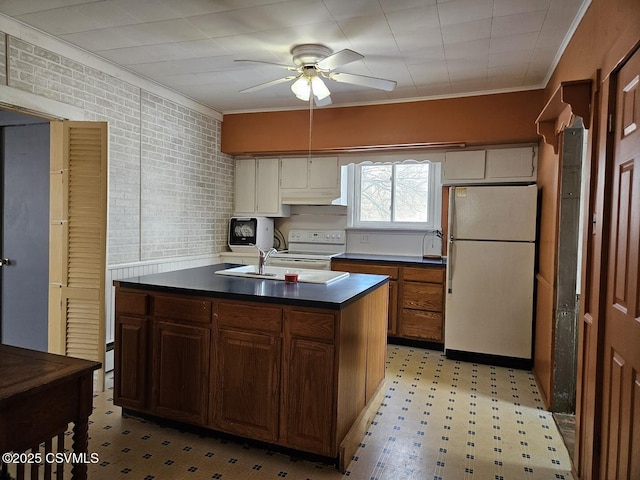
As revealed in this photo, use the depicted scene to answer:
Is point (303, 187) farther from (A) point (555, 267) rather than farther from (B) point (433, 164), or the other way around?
(A) point (555, 267)

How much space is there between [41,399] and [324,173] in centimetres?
381

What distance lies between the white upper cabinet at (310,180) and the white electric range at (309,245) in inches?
18.6

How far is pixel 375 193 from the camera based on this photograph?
16.6ft

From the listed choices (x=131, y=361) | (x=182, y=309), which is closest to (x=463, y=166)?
(x=182, y=309)

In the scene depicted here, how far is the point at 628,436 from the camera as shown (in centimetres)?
Result: 146

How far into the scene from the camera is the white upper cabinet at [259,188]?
5062mm

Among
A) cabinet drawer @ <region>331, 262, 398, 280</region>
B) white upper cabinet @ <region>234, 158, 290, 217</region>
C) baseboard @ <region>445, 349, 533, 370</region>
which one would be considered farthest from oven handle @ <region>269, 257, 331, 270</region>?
baseboard @ <region>445, 349, 533, 370</region>

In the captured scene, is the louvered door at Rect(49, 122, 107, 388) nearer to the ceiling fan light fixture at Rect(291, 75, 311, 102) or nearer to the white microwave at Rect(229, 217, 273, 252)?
the ceiling fan light fixture at Rect(291, 75, 311, 102)

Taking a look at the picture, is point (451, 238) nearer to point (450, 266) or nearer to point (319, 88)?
point (450, 266)

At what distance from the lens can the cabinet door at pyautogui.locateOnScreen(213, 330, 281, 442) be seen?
2.27 meters

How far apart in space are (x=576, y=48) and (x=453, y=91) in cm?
150

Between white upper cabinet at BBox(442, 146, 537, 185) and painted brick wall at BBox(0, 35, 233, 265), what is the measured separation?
2.61m

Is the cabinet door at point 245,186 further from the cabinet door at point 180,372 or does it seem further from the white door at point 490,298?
the cabinet door at point 180,372

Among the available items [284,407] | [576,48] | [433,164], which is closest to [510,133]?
[433,164]
